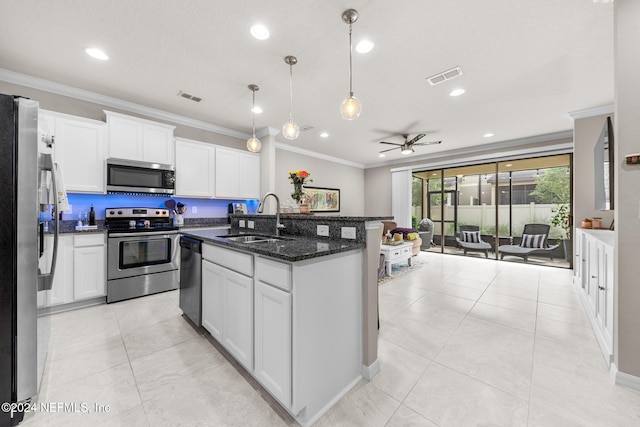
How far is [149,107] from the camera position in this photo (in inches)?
148

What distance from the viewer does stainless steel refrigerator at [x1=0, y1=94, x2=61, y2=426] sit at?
1348 mm

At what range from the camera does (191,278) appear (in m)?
2.42

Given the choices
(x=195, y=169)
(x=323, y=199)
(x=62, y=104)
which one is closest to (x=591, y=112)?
(x=323, y=199)

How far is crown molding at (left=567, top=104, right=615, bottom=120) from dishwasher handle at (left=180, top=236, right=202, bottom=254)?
5816mm

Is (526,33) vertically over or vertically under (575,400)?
over

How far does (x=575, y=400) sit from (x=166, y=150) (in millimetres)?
5096

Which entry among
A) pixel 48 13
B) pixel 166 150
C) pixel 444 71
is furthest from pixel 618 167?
pixel 166 150

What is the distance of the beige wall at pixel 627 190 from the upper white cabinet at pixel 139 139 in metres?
4.92

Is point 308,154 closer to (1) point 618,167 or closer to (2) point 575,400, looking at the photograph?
(1) point 618,167

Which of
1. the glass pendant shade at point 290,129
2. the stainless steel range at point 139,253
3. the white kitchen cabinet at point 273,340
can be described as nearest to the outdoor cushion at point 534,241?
the glass pendant shade at point 290,129

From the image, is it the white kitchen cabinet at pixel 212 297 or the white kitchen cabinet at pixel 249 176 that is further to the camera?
the white kitchen cabinet at pixel 249 176

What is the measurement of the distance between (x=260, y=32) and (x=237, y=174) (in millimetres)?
2793

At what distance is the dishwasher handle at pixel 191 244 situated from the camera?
2.28 meters

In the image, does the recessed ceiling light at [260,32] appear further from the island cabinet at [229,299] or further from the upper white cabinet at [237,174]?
the upper white cabinet at [237,174]
